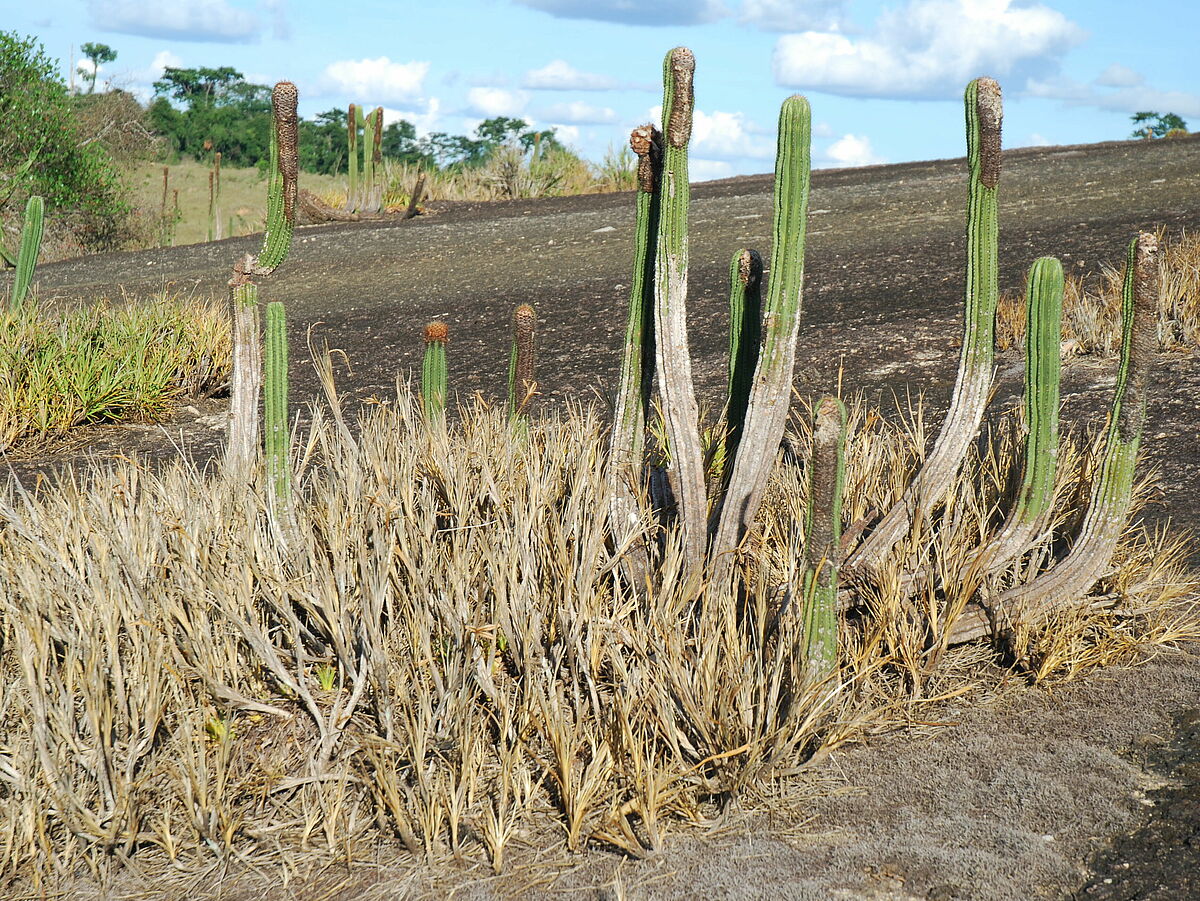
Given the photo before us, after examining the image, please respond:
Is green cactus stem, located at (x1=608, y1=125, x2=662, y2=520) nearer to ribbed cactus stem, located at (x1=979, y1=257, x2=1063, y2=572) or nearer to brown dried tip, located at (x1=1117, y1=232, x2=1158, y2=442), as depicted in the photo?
ribbed cactus stem, located at (x1=979, y1=257, x2=1063, y2=572)

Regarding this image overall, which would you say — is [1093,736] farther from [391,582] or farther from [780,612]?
[391,582]

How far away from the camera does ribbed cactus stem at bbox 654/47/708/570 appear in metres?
3.36

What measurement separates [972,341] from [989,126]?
2.06 feet

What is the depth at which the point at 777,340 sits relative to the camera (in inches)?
132

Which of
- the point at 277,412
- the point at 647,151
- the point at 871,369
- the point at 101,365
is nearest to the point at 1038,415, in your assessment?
the point at 647,151

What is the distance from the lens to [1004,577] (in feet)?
12.1

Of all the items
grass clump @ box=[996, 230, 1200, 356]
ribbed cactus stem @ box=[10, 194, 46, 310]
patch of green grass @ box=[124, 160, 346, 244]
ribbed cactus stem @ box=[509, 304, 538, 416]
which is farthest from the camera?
patch of green grass @ box=[124, 160, 346, 244]

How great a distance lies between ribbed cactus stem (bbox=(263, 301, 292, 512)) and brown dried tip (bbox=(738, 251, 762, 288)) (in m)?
1.44

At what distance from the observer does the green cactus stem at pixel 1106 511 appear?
3.39 m

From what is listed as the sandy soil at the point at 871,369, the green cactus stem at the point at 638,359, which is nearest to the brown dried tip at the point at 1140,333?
the sandy soil at the point at 871,369

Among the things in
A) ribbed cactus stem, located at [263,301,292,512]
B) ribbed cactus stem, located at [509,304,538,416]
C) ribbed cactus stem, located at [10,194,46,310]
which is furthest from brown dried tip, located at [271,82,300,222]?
ribbed cactus stem, located at [10,194,46,310]

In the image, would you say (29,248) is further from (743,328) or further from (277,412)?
(743,328)

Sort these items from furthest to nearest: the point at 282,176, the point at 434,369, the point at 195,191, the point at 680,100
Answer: the point at 195,191, the point at 434,369, the point at 282,176, the point at 680,100

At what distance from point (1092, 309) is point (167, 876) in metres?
5.28
